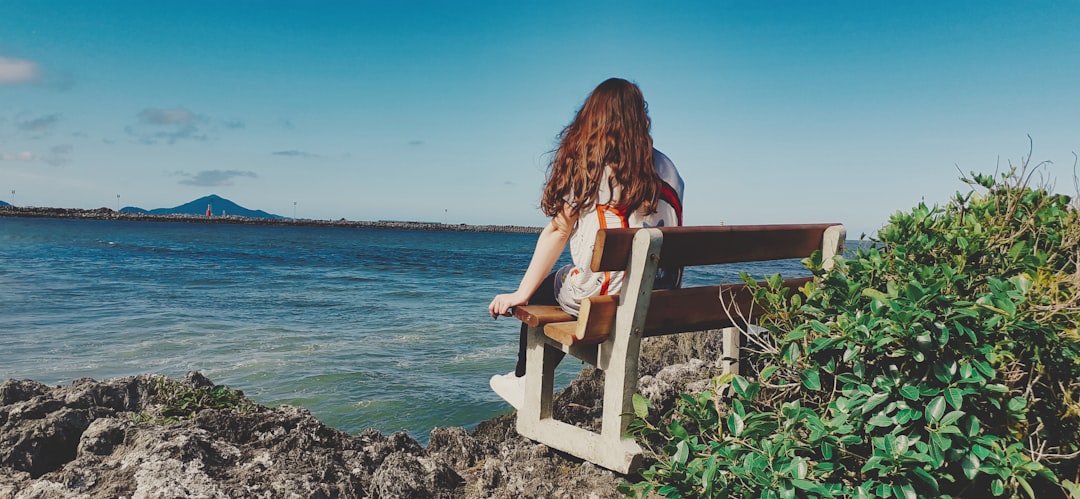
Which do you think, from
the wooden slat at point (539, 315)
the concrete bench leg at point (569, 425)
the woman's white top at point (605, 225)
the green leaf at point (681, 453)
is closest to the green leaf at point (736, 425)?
the green leaf at point (681, 453)

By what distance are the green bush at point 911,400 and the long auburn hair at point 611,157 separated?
0.99 metres

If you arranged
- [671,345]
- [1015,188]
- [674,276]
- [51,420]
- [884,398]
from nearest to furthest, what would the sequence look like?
[884,398] < [1015,188] < [674,276] < [51,420] < [671,345]

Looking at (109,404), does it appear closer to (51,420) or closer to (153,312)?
(51,420)

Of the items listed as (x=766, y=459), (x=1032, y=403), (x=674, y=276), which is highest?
(x=674, y=276)

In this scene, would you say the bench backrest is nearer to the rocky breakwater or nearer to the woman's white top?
the woman's white top

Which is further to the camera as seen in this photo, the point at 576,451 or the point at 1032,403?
the point at 576,451

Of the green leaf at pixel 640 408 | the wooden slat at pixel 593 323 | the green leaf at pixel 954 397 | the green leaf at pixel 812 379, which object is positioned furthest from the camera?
the wooden slat at pixel 593 323

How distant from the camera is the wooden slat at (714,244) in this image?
2938 mm

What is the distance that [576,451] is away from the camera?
3.45m

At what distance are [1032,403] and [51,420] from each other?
15.7 ft

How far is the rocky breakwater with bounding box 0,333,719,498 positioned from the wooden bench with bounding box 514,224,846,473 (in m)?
0.21

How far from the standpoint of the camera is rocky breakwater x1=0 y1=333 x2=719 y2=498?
10.3 feet

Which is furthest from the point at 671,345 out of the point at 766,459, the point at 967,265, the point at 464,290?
the point at 464,290

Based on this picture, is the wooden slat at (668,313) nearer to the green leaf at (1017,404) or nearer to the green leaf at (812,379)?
the green leaf at (812,379)
